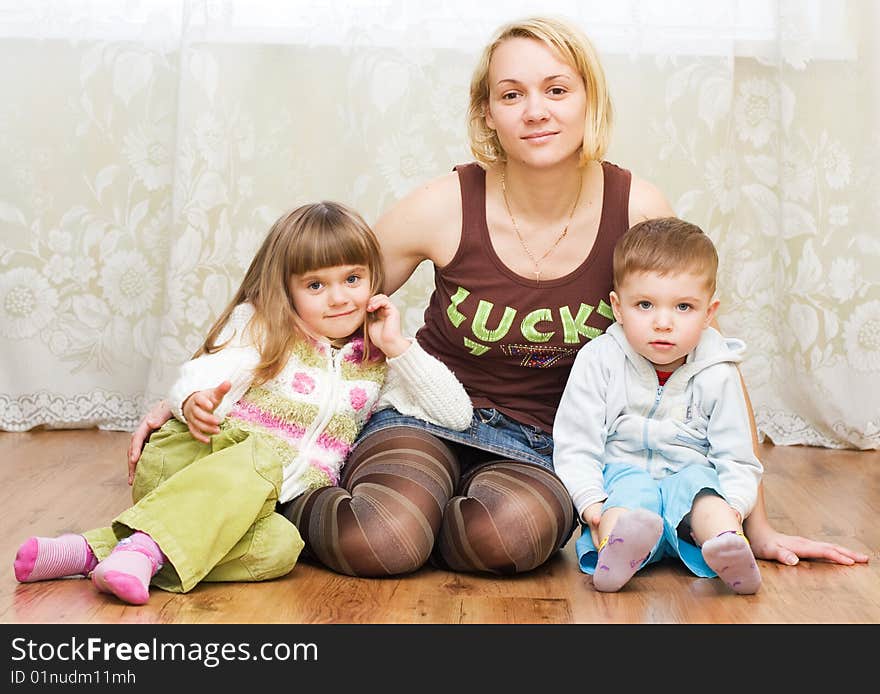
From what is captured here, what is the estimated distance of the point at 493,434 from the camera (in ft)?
5.93

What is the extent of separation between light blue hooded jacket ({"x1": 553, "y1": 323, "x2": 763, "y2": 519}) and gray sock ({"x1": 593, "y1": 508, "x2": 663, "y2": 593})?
164 mm

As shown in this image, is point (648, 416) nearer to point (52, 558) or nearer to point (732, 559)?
point (732, 559)

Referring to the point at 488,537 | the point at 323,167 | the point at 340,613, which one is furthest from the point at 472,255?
the point at 323,167

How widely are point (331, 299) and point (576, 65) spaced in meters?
0.51

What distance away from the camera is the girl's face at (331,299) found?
1.74 meters

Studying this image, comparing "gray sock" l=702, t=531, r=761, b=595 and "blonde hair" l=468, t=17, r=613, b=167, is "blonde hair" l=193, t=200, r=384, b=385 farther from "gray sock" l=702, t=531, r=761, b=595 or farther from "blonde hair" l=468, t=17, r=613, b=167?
"gray sock" l=702, t=531, r=761, b=595

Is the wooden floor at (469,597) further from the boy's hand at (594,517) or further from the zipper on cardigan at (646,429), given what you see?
the zipper on cardigan at (646,429)

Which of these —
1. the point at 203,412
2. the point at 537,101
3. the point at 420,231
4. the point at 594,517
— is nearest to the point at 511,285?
the point at 420,231

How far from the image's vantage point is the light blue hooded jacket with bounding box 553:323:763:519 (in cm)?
170

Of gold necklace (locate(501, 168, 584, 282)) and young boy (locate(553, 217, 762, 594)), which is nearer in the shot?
young boy (locate(553, 217, 762, 594))

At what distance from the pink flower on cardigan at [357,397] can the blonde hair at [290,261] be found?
0.06 m

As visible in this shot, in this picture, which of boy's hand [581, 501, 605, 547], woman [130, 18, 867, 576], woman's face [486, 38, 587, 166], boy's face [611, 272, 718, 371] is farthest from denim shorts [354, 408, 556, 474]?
woman's face [486, 38, 587, 166]

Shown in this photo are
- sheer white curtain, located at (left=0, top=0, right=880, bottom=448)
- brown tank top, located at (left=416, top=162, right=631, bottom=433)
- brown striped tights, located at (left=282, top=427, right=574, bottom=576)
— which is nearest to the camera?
brown striped tights, located at (left=282, top=427, right=574, bottom=576)

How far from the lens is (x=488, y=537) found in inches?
62.6
